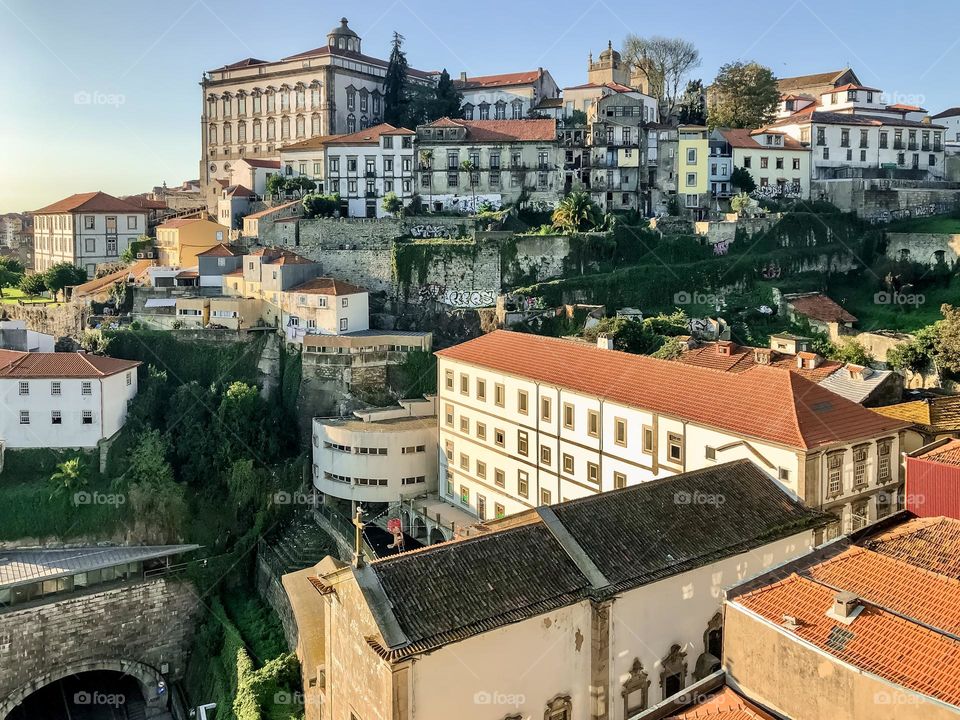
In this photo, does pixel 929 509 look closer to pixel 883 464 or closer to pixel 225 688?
pixel 883 464

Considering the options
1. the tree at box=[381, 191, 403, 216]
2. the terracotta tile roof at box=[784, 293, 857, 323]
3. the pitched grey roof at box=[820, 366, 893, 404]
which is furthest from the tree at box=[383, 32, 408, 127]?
the pitched grey roof at box=[820, 366, 893, 404]

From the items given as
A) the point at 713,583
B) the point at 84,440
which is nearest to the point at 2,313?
the point at 84,440

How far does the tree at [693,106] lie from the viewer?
64.1 meters

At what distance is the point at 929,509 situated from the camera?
22688mm

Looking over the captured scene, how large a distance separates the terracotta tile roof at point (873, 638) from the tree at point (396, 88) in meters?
57.4

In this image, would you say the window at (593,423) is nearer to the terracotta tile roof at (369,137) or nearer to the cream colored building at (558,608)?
the cream colored building at (558,608)

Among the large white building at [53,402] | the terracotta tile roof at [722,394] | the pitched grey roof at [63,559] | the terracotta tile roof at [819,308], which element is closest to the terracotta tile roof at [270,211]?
the large white building at [53,402]

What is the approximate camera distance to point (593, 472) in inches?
1149

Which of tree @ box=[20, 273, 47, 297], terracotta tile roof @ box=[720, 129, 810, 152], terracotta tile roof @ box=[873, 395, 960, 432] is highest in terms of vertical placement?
terracotta tile roof @ box=[720, 129, 810, 152]

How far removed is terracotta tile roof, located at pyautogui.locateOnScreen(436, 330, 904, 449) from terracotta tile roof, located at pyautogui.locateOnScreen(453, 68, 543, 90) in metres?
41.5

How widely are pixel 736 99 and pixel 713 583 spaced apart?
56308 mm

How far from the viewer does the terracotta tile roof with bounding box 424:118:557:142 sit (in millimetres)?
57691

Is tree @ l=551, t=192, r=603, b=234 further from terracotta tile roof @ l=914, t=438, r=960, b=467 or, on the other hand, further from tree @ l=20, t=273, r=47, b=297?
tree @ l=20, t=273, r=47, b=297

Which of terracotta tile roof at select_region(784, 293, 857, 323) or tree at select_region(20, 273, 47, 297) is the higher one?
tree at select_region(20, 273, 47, 297)
